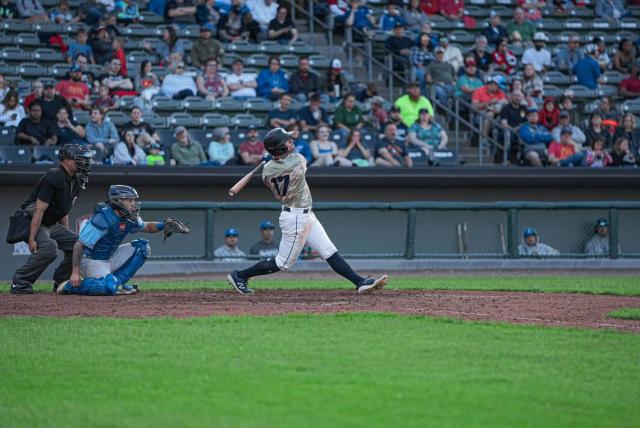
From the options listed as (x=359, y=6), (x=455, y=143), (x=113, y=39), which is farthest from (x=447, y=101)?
(x=113, y=39)

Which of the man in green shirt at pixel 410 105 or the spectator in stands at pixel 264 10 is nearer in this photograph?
the man in green shirt at pixel 410 105

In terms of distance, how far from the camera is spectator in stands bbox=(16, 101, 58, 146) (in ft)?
50.9

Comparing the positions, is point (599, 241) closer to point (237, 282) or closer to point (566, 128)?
point (566, 128)

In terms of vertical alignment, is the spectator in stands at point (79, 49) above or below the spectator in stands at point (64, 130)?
above

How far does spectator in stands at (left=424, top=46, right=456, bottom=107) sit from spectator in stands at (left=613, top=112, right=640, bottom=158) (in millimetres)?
3117

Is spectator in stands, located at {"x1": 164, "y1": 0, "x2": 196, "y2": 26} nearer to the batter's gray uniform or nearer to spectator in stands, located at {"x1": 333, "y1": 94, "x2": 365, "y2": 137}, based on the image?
spectator in stands, located at {"x1": 333, "y1": 94, "x2": 365, "y2": 137}

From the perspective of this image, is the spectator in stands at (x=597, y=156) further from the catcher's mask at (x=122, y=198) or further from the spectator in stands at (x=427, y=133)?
the catcher's mask at (x=122, y=198)

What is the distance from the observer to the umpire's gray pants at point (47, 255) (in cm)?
1054

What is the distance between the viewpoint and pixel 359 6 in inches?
810

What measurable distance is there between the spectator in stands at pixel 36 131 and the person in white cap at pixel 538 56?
988 centimetres

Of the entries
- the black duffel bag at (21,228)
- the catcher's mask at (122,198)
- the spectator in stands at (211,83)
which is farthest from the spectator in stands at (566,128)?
the black duffel bag at (21,228)

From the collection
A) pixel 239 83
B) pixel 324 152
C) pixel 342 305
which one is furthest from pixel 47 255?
pixel 239 83

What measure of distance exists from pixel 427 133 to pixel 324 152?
226 cm

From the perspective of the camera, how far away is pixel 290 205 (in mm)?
10055
